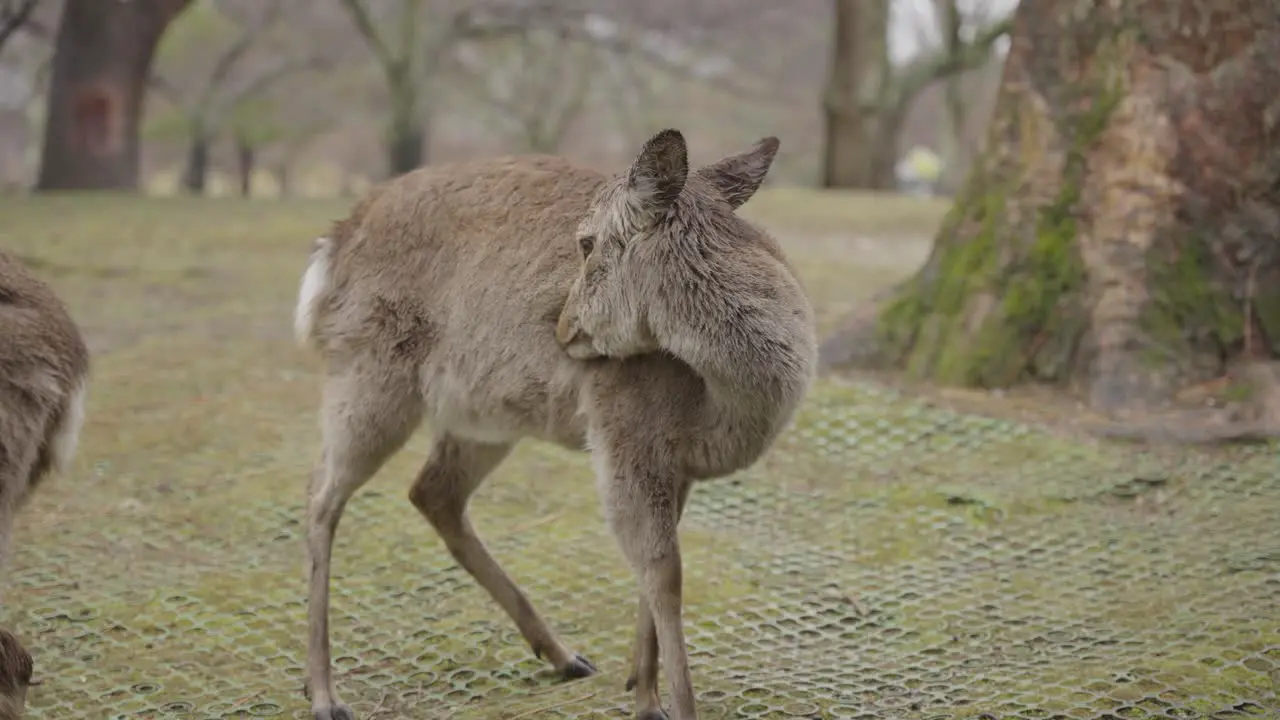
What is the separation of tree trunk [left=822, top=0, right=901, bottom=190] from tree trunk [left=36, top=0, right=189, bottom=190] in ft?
24.5

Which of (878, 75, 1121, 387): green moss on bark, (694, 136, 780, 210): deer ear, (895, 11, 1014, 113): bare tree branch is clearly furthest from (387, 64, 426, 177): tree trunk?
(694, 136, 780, 210): deer ear

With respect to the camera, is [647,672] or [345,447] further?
[345,447]

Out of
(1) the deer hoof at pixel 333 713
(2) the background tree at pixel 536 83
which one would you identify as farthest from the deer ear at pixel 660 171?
(2) the background tree at pixel 536 83

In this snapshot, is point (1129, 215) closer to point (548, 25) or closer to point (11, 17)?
point (11, 17)

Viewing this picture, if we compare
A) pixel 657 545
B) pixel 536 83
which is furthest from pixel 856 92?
pixel 536 83

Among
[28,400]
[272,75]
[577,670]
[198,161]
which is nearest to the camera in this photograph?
Result: [28,400]

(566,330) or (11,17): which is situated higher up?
(11,17)

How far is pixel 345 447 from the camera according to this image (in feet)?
13.3

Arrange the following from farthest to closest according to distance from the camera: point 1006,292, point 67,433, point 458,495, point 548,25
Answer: point 548,25, point 1006,292, point 458,495, point 67,433

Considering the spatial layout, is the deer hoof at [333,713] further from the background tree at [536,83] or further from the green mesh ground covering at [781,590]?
the background tree at [536,83]

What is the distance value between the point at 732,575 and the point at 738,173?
160 centimetres

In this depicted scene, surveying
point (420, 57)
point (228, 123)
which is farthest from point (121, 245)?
point (228, 123)

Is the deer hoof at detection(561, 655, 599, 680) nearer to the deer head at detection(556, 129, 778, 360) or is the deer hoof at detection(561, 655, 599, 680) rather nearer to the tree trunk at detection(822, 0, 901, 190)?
the deer head at detection(556, 129, 778, 360)

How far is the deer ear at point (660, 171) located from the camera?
339 centimetres
